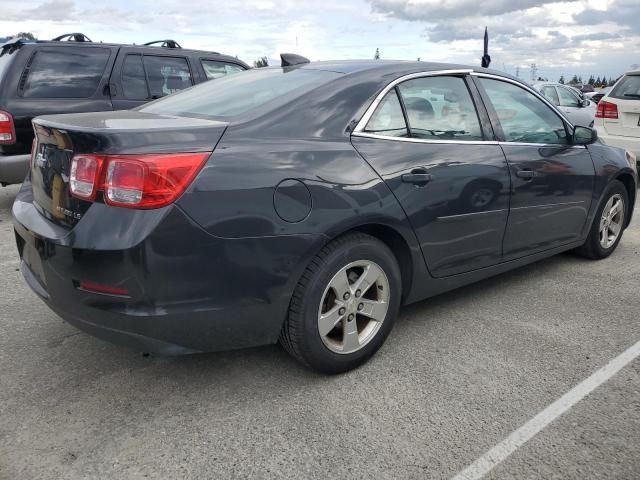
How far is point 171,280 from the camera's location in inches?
88.4

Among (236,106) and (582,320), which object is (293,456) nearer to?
(236,106)

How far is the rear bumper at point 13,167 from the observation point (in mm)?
5648

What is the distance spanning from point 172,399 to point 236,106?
144 centimetres

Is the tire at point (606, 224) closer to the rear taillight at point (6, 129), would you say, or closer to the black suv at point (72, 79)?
the black suv at point (72, 79)

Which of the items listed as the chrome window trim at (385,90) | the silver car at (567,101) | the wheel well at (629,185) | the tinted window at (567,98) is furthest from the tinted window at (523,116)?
the tinted window at (567,98)

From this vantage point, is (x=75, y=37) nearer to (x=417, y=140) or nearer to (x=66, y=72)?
(x=66, y=72)

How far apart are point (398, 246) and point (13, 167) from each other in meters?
4.44

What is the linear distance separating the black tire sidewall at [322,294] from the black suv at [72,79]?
14.2 ft

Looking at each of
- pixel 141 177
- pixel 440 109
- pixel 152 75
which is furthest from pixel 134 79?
pixel 141 177

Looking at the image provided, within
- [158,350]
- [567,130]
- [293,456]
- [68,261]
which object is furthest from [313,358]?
[567,130]

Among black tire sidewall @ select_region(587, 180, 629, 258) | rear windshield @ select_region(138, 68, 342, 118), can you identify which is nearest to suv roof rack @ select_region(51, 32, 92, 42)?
rear windshield @ select_region(138, 68, 342, 118)

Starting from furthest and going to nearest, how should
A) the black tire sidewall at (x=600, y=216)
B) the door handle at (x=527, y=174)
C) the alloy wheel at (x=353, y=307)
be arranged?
the black tire sidewall at (x=600, y=216), the door handle at (x=527, y=174), the alloy wheel at (x=353, y=307)

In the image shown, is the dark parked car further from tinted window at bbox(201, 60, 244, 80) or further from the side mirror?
tinted window at bbox(201, 60, 244, 80)

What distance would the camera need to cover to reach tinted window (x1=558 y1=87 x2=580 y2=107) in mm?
12938
